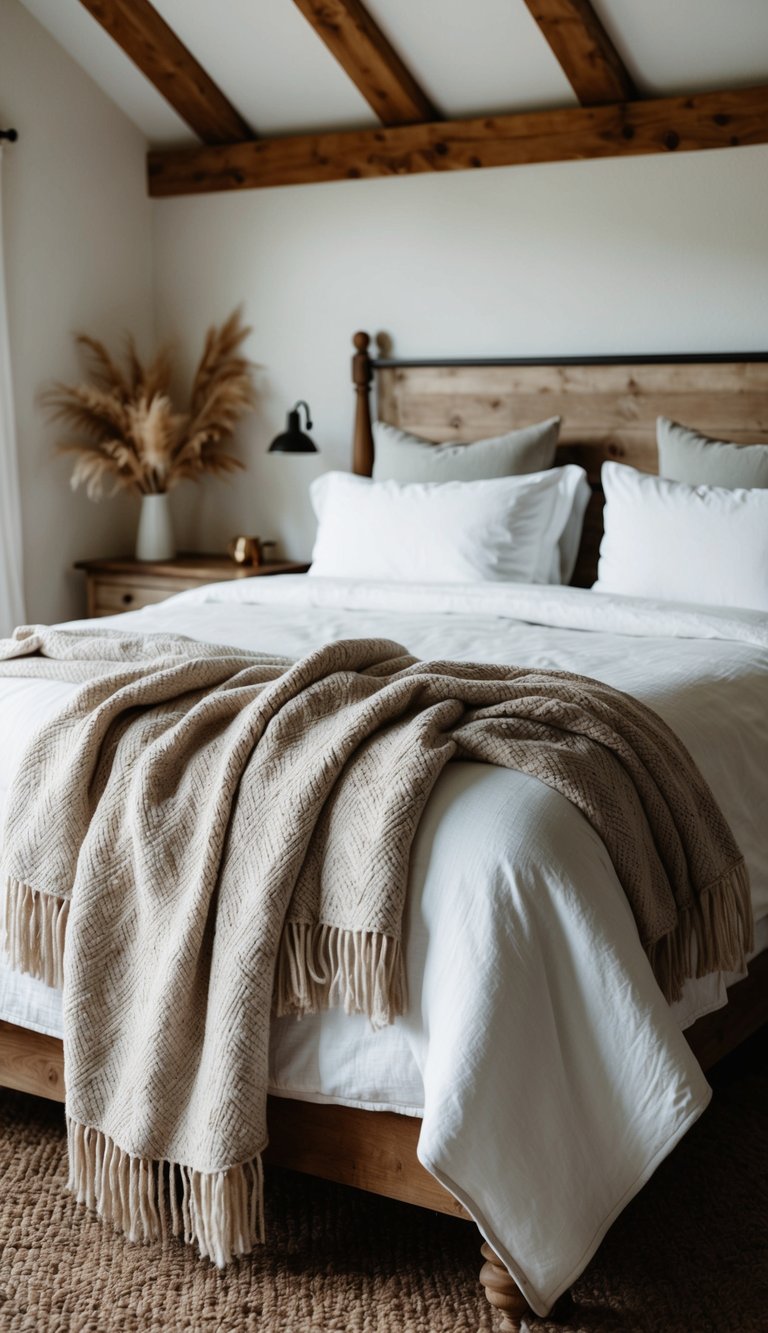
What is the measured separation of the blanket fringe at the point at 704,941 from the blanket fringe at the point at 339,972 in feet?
1.45

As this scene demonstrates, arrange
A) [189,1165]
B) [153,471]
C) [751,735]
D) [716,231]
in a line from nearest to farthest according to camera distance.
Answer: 1. [189,1165]
2. [751,735]
3. [716,231]
4. [153,471]

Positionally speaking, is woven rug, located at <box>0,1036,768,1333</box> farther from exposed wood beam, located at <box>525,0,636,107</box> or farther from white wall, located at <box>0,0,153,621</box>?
exposed wood beam, located at <box>525,0,636,107</box>

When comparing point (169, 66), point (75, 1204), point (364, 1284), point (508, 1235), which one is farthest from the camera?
point (169, 66)

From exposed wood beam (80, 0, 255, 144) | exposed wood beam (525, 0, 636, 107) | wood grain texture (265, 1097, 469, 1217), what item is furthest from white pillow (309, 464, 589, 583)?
wood grain texture (265, 1097, 469, 1217)

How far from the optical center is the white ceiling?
3.65 meters

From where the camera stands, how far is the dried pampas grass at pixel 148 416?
4.55 metres

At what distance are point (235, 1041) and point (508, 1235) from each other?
0.42 m

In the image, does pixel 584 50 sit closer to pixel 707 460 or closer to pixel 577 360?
pixel 577 360

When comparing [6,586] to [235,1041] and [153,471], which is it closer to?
[153,471]

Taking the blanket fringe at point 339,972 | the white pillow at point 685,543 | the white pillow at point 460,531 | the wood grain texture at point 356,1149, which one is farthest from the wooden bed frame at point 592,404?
the blanket fringe at point 339,972

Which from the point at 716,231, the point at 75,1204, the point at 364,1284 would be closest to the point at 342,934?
the point at 364,1284

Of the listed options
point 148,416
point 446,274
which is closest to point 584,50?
point 446,274

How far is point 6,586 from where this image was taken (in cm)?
440

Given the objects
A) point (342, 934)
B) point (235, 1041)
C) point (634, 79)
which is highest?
point (634, 79)
